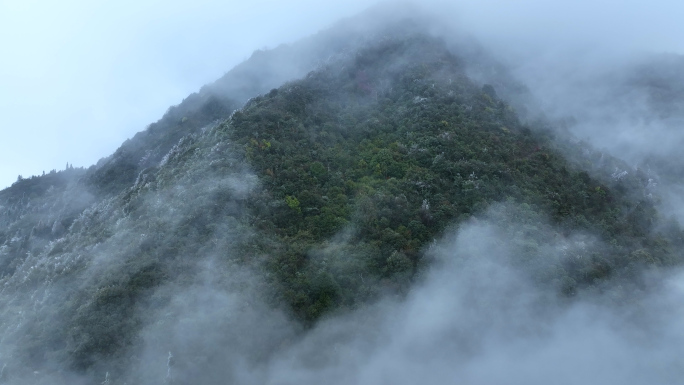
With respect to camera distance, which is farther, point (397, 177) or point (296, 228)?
point (397, 177)

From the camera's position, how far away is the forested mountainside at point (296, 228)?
2436 cm

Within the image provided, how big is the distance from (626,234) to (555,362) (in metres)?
10.6

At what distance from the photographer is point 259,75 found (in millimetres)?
59625

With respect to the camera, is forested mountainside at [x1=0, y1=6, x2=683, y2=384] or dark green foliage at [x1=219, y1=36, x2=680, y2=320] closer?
forested mountainside at [x1=0, y1=6, x2=683, y2=384]

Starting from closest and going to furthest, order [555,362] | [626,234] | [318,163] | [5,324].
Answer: [555,362] → [5,324] → [626,234] → [318,163]

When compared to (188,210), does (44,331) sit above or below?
below

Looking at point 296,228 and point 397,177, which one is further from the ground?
point 397,177

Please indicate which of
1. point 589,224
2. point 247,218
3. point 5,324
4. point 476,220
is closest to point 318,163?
point 247,218

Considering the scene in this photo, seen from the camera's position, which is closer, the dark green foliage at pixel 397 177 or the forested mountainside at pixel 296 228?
the forested mountainside at pixel 296 228

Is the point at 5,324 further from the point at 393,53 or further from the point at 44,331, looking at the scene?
the point at 393,53

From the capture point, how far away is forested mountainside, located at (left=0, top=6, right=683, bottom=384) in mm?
24359

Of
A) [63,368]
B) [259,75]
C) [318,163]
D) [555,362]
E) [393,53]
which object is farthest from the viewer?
[259,75]

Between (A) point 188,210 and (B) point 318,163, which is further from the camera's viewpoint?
(B) point 318,163

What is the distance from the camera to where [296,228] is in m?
30.5
